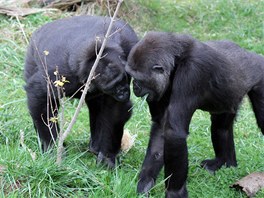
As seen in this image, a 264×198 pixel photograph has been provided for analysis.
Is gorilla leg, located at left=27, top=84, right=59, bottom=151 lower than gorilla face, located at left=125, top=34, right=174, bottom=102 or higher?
lower

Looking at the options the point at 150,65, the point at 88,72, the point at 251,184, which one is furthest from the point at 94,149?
the point at 251,184

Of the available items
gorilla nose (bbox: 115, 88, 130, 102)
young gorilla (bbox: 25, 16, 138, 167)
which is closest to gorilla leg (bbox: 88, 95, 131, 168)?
young gorilla (bbox: 25, 16, 138, 167)

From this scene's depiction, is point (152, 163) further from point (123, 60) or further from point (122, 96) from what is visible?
point (123, 60)

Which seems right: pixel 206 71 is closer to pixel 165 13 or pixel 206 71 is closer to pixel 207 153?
pixel 207 153

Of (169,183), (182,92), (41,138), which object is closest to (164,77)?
(182,92)

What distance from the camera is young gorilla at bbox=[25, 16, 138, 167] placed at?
5.41 meters

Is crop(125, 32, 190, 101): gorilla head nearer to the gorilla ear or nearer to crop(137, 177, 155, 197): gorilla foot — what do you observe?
the gorilla ear

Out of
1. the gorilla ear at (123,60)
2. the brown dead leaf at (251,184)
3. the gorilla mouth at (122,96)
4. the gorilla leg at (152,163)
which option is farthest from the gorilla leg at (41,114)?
the brown dead leaf at (251,184)

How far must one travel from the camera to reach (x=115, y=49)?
5488 mm

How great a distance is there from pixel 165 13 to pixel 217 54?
5879 millimetres

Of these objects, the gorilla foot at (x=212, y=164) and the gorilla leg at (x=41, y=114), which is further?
the gorilla foot at (x=212, y=164)

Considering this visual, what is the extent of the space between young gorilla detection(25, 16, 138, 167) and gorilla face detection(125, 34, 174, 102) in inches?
13.3

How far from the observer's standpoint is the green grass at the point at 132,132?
4836mm

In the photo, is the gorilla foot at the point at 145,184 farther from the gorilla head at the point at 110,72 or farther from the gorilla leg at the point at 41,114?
the gorilla leg at the point at 41,114
